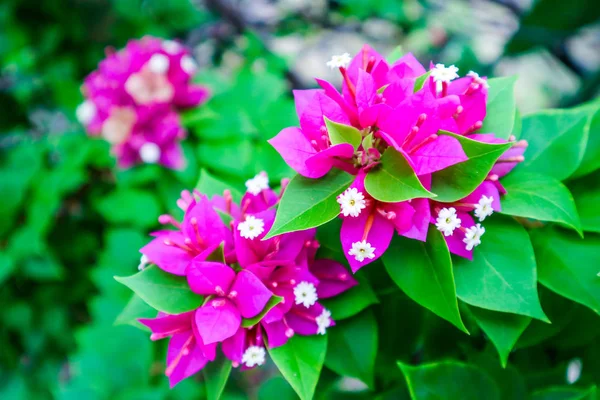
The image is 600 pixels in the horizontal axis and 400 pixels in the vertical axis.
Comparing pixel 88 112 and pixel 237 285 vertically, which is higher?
pixel 237 285

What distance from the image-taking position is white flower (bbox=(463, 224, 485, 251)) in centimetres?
56

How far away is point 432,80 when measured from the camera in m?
0.59

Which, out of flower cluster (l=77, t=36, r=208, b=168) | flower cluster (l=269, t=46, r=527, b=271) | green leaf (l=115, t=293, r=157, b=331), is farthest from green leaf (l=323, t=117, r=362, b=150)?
flower cluster (l=77, t=36, r=208, b=168)

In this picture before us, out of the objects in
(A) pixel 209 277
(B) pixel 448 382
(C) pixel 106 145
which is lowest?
(C) pixel 106 145

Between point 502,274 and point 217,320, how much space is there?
12.6 inches

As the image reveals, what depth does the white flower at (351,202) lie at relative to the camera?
514 mm

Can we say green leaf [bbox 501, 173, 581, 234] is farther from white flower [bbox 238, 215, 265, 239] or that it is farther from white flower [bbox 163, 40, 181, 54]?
white flower [bbox 163, 40, 181, 54]

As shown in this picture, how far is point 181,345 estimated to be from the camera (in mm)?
602

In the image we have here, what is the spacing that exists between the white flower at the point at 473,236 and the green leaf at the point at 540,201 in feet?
0.13

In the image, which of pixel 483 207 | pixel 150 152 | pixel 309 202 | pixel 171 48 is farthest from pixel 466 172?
pixel 171 48

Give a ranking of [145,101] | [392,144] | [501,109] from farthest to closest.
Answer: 1. [145,101]
2. [501,109]
3. [392,144]

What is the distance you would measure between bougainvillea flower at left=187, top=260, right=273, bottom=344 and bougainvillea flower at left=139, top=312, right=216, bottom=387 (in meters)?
0.04

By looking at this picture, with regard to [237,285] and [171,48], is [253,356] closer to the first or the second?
[237,285]

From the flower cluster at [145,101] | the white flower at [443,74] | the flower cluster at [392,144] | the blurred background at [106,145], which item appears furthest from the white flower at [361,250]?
the flower cluster at [145,101]
